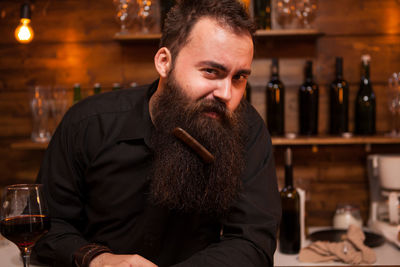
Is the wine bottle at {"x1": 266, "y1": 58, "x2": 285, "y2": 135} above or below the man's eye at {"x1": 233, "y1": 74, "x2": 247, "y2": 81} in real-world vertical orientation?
below

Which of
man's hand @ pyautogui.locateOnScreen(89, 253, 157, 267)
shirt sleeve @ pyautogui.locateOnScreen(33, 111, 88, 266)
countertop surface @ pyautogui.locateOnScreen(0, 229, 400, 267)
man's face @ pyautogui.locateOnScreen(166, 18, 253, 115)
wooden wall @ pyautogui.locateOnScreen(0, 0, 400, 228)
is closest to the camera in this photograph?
man's hand @ pyautogui.locateOnScreen(89, 253, 157, 267)

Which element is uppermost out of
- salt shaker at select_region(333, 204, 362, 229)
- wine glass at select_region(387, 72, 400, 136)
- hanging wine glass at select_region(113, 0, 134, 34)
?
hanging wine glass at select_region(113, 0, 134, 34)

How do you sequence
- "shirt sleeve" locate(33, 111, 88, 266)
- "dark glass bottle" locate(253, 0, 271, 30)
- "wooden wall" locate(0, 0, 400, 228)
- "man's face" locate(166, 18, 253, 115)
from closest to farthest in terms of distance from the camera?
"man's face" locate(166, 18, 253, 115), "shirt sleeve" locate(33, 111, 88, 266), "dark glass bottle" locate(253, 0, 271, 30), "wooden wall" locate(0, 0, 400, 228)

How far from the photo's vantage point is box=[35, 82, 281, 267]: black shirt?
1340 mm

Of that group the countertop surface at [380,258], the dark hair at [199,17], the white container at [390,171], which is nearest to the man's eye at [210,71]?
the dark hair at [199,17]

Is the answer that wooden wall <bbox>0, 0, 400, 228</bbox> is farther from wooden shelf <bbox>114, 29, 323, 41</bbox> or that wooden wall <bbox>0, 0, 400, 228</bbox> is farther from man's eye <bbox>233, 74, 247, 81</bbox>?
man's eye <bbox>233, 74, 247, 81</bbox>

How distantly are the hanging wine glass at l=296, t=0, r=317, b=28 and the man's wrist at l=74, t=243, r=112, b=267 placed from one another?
1.50m

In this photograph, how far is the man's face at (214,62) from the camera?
120cm

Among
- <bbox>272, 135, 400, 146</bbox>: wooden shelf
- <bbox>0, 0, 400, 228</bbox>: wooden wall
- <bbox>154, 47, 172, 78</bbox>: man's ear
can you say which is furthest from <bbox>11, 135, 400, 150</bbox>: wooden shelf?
<bbox>154, 47, 172, 78</bbox>: man's ear

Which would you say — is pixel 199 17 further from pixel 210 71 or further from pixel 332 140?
pixel 332 140

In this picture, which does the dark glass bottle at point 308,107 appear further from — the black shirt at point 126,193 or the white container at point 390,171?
the black shirt at point 126,193

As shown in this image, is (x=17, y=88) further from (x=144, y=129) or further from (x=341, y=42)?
(x=341, y=42)

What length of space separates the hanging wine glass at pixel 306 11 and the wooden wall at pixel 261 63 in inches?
4.9

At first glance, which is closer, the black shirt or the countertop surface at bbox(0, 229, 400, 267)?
the black shirt
